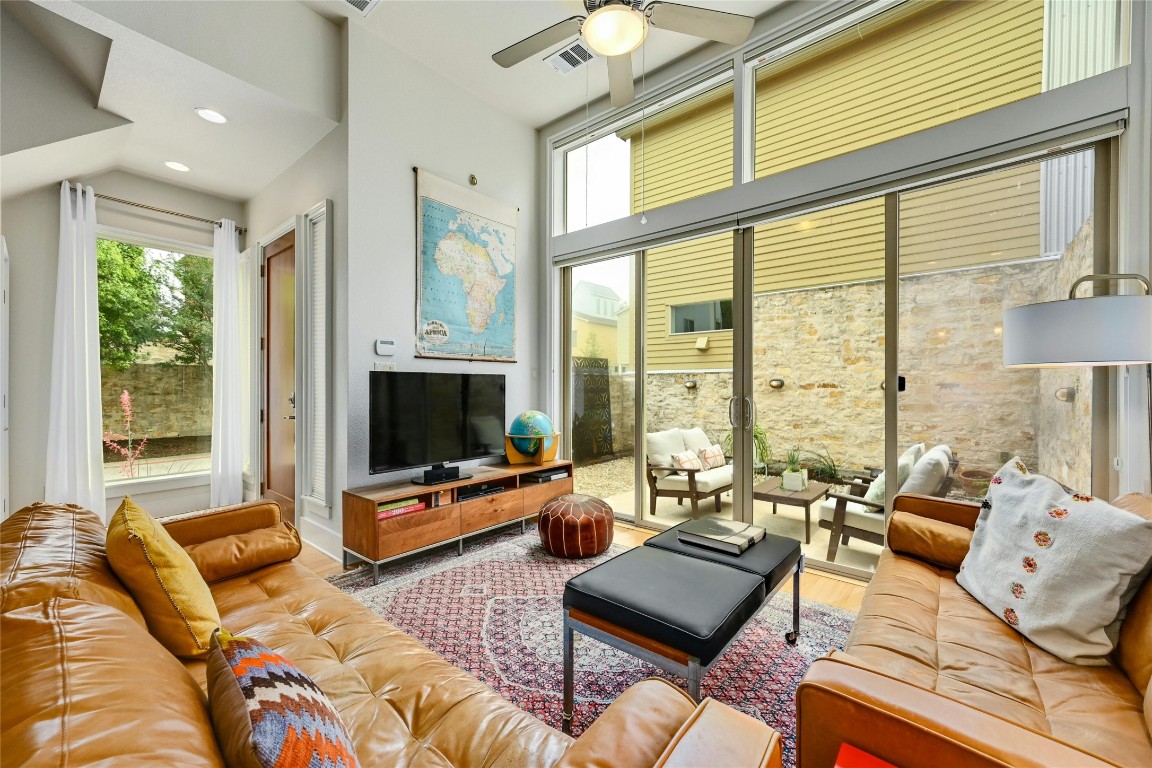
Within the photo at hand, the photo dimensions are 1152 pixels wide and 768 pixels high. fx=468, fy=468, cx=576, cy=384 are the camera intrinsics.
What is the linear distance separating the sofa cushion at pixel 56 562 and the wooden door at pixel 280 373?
2.42 meters

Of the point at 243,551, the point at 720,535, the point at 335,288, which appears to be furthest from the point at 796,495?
the point at 335,288

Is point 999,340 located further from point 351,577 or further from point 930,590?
point 351,577

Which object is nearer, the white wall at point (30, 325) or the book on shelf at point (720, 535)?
the book on shelf at point (720, 535)

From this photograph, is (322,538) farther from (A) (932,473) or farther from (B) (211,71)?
(A) (932,473)

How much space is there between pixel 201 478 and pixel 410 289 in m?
2.80

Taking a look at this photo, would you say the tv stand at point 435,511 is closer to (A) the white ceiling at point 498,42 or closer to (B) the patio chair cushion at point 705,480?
(B) the patio chair cushion at point 705,480

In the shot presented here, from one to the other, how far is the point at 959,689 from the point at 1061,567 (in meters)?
0.53

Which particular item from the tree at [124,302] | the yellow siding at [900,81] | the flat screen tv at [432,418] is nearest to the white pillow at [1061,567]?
the yellow siding at [900,81]

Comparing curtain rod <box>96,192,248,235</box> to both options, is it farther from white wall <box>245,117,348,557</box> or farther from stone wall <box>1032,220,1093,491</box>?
stone wall <box>1032,220,1093,491</box>

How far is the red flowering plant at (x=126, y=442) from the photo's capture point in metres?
3.86

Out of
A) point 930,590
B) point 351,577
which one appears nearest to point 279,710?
point 930,590

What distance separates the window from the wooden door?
68cm

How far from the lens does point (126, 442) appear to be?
12.9 ft

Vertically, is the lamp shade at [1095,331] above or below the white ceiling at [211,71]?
below
